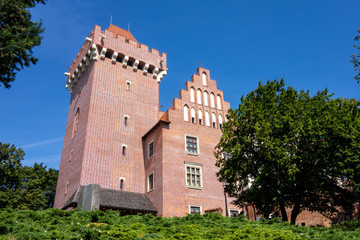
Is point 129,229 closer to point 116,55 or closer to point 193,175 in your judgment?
point 193,175

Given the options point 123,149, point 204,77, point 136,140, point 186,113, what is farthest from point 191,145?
point 204,77

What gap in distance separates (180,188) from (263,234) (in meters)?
17.5

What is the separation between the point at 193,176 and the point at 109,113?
38.1ft

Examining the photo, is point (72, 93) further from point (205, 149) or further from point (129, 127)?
point (205, 149)

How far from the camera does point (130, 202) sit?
29.2 metres

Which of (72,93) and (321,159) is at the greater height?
(72,93)

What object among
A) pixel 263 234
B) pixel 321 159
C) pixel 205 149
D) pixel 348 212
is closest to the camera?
pixel 263 234

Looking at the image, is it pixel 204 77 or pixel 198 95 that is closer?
pixel 198 95

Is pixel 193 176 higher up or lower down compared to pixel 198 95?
lower down

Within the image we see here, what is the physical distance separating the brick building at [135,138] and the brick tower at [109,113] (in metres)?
0.10

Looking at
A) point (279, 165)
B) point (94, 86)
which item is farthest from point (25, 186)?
point (279, 165)

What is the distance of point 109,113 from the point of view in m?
34.3

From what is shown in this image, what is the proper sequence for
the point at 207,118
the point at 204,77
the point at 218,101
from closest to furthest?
1. the point at 207,118
2. the point at 218,101
3. the point at 204,77

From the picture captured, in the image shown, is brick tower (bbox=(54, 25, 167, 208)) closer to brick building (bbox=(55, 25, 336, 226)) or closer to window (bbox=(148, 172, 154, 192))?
brick building (bbox=(55, 25, 336, 226))
